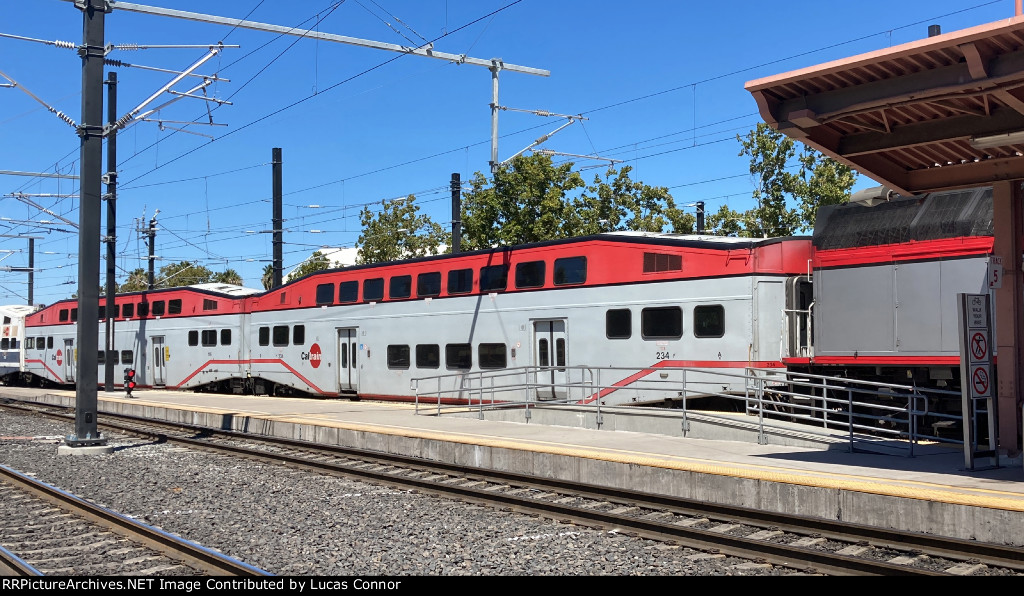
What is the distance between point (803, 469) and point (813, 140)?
4.01m

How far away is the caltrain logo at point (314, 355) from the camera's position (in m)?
29.9

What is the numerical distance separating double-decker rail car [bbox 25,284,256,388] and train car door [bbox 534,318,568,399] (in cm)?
1479

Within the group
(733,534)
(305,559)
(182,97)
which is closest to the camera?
(305,559)

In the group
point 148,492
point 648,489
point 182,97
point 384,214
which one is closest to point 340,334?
point 182,97

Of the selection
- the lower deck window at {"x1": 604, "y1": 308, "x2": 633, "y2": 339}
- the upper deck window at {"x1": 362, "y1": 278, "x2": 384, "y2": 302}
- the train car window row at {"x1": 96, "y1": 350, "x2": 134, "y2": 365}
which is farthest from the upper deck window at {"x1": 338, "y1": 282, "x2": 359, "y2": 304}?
the train car window row at {"x1": 96, "y1": 350, "x2": 134, "y2": 365}

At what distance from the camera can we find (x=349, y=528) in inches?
389

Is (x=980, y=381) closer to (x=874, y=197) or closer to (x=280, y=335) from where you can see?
(x=874, y=197)

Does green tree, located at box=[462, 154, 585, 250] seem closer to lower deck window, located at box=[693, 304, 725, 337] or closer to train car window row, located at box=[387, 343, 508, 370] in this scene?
train car window row, located at box=[387, 343, 508, 370]

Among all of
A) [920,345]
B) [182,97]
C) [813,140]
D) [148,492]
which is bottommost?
[148,492]

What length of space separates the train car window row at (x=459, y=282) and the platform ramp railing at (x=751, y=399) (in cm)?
223

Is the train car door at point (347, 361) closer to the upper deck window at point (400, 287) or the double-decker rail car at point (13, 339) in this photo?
the upper deck window at point (400, 287)

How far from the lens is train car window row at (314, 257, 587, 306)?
21703 mm

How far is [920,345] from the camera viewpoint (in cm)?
1562

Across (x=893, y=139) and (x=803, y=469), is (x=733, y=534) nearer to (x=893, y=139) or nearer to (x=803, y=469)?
(x=803, y=469)
